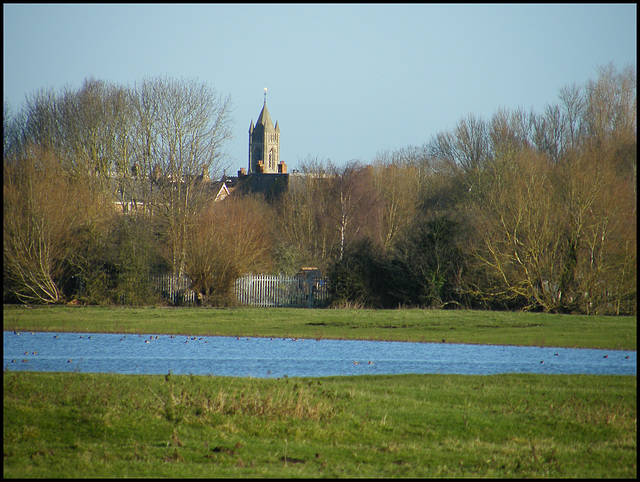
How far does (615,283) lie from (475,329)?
33.6 ft

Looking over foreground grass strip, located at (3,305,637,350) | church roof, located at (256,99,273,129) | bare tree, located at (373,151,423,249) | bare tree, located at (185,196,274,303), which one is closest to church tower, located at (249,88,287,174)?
church roof, located at (256,99,273,129)

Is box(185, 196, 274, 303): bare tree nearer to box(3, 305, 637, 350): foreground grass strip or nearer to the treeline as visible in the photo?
the treeline

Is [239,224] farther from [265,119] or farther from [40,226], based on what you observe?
[265,119]

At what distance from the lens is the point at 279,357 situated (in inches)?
681

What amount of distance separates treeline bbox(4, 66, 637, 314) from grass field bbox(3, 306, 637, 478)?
18.1 metres

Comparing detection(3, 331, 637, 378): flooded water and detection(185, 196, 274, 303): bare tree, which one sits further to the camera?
detection(185, 196, 274, 303): bare tree

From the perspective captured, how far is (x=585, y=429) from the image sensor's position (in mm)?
10375

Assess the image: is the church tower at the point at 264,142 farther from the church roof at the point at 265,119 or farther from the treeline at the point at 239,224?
the treeline at the point at 239,224

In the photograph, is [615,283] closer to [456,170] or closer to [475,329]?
[475,329]

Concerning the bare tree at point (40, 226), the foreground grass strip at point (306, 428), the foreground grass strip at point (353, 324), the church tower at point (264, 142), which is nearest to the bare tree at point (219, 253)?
the foreground grass strip at point (353, 324)

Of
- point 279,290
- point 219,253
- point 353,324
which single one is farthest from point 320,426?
point 279,290

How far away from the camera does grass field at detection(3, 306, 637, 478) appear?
8.12 m

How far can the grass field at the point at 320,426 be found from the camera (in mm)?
8118

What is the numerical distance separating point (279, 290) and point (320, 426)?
27163 mm
